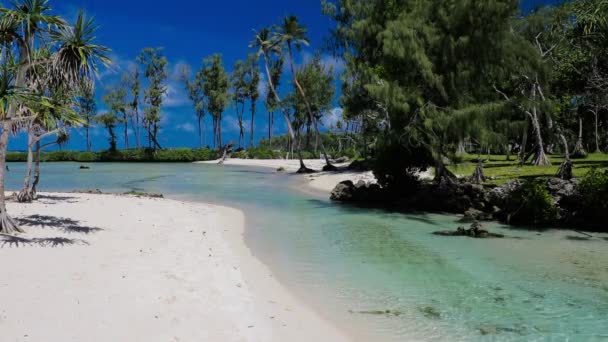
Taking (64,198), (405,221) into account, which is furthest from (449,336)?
(64,198)

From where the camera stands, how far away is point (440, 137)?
19922 millimetres

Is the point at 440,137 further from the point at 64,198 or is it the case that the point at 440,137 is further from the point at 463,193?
the point at 64,198

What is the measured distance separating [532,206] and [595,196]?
198cm

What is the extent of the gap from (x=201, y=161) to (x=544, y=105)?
61.7 metres

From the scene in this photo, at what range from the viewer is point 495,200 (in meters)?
18.8

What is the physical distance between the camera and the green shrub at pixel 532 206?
16.5m

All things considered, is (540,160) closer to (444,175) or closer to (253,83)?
(444,175)

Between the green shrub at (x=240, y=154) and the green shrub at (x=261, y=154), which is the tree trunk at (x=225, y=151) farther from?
the green shrub at (x=261, y=154)

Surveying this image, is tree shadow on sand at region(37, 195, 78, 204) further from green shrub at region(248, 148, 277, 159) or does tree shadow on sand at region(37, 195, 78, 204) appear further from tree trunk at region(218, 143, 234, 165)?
green shrub at region(248, 148, 277, 159)

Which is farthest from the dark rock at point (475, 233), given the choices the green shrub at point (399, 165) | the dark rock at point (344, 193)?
the dark rock at point (344, 193)

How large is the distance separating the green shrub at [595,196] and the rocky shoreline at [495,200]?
213 mm

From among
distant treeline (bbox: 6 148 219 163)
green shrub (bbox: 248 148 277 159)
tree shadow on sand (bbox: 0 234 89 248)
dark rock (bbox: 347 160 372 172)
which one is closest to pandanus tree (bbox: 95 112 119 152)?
distant treeline (bbox: 6 148 219 163)

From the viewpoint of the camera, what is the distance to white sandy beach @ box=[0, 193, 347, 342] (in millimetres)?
5621

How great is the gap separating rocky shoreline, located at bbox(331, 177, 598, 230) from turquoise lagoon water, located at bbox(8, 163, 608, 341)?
135 centimetres
